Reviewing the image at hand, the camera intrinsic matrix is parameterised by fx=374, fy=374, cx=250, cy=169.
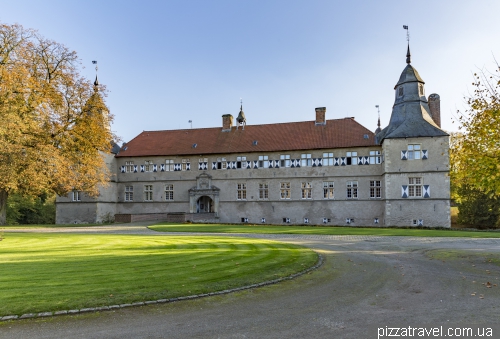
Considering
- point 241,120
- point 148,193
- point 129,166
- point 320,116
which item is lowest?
point 148,193

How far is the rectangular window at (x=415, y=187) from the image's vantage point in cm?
3139

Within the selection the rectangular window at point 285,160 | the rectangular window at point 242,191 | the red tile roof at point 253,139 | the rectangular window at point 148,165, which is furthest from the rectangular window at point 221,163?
the rectangular window at point 148,165

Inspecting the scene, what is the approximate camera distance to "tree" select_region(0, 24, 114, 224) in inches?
745

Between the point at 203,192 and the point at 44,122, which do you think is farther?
the point at 203,192

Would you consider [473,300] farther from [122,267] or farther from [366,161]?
[366,161]

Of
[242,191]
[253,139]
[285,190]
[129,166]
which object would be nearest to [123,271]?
[285,190]

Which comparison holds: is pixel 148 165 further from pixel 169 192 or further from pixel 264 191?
pixel 264 191

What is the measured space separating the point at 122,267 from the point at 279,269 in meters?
4.02

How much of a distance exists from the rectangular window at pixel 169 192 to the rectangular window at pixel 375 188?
19.4m

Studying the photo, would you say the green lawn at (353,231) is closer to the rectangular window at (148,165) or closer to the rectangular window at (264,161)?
the rectangular window at (264,161)

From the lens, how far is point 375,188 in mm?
33594

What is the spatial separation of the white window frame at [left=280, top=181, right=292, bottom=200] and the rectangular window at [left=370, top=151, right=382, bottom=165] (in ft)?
25.6

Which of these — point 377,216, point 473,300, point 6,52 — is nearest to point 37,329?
point 473,300

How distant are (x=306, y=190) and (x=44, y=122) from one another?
22325mm
